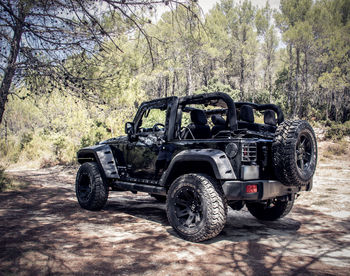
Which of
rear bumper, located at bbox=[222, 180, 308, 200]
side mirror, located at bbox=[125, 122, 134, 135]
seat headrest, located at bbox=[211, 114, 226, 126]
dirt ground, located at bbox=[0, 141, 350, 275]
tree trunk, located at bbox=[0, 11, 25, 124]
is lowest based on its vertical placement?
dirt ground, located at bbox=[0, 141, 350, 275]

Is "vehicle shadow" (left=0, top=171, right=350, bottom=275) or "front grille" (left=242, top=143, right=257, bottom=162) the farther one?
"front grille" (left=242, top=143, right=257, bottom=162)

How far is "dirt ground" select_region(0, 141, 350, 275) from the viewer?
8.89 ft

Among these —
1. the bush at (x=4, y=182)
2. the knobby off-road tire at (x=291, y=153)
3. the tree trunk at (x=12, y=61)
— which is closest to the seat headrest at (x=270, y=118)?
the knobby off-road tire at (x=291, y=153)

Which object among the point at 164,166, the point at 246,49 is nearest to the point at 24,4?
the point at 164,166

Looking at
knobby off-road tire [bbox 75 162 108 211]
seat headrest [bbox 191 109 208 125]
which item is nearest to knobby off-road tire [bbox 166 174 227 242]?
seat headrest [bbox 191 109 208 125]

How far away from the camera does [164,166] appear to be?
4.36 meters

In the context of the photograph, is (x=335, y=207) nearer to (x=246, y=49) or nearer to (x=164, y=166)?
(x=164, y=166)

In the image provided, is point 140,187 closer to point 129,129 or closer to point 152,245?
point 129,129

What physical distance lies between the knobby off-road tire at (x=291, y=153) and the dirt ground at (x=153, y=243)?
2.64ft

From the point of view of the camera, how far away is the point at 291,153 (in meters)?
3.44

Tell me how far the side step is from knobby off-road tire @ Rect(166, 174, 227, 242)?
0.43 m

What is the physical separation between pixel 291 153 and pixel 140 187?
232cm

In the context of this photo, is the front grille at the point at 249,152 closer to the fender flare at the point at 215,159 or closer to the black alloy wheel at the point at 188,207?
Answer: the fender flare at the point at 215,159

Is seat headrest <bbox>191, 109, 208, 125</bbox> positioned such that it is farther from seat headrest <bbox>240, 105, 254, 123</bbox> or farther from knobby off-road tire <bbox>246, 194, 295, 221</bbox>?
knobby off-road tire <bbox>246, 194, 295, 221</bbox>
